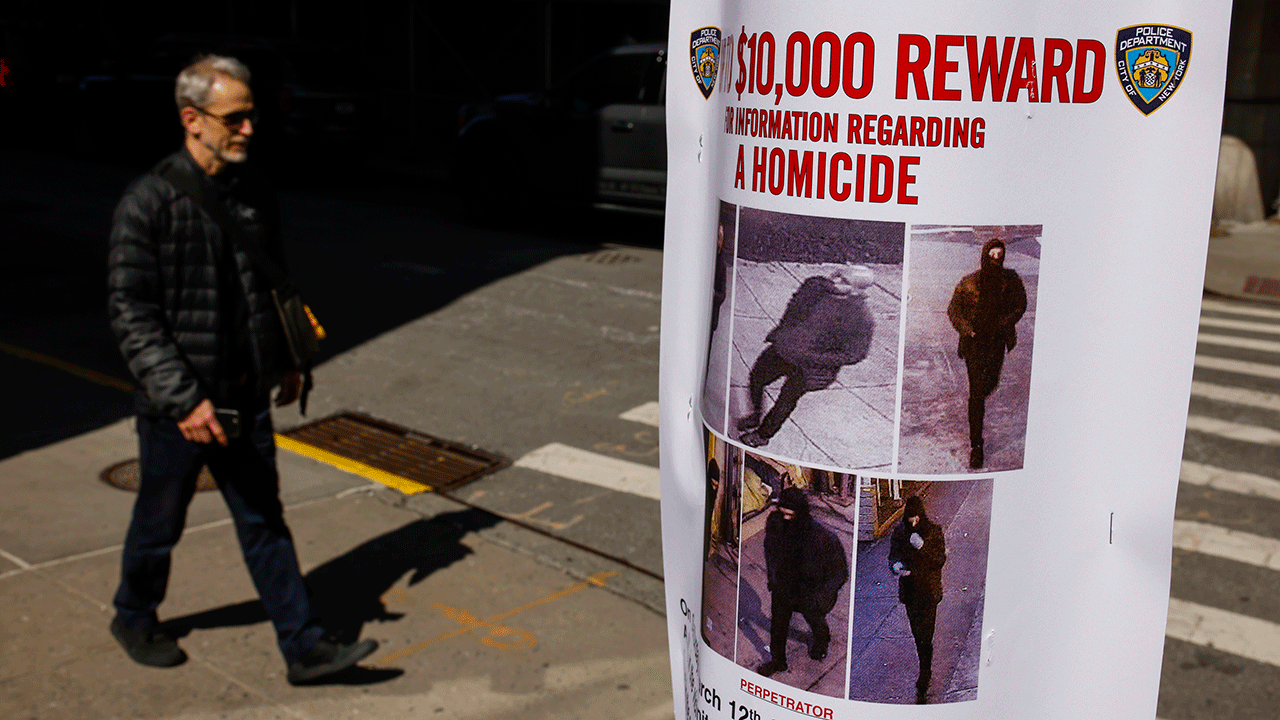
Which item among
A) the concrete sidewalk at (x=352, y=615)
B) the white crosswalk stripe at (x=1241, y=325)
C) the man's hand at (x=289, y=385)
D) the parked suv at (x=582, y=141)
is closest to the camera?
the concrete sidewalk at (x=352, y=615)

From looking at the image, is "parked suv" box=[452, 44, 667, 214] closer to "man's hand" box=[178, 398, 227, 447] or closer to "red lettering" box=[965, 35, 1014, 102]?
"man's hand" box=[178, 398, 227, 447]

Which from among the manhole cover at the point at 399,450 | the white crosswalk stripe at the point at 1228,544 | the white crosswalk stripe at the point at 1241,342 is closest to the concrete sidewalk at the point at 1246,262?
the white crosswalk stripe at the point at 1241,342

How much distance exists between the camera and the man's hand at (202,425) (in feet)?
13.1

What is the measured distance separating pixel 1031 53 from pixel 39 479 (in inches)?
243

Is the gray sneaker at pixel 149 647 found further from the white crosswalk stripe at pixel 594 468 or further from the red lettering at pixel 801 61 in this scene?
the red lettering at pixel 801 61

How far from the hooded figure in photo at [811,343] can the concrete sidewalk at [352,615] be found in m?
2.85

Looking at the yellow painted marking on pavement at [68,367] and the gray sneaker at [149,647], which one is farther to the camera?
the yellow painted marking on pavement at [68,367]

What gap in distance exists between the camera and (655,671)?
4.70m

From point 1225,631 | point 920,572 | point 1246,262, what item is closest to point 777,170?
point 920,572

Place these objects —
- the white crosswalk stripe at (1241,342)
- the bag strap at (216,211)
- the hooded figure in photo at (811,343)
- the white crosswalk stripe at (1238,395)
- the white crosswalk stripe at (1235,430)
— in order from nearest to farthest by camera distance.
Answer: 1. the hooded figure in photo at (811,343)
2. the bag strap at (216,211)
3. the white crosswalk stripe at (1235,430)
4. the white crosswalk stripe at (1238,395)
5. the white crosswalk stripe at (1241,342)

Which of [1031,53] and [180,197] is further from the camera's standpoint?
[180,197]

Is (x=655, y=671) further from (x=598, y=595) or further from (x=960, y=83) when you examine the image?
(x=960, y=83)

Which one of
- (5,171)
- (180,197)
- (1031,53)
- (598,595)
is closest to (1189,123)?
(1031,53)

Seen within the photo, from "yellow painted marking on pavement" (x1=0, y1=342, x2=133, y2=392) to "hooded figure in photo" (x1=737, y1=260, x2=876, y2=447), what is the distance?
7.25 metres
